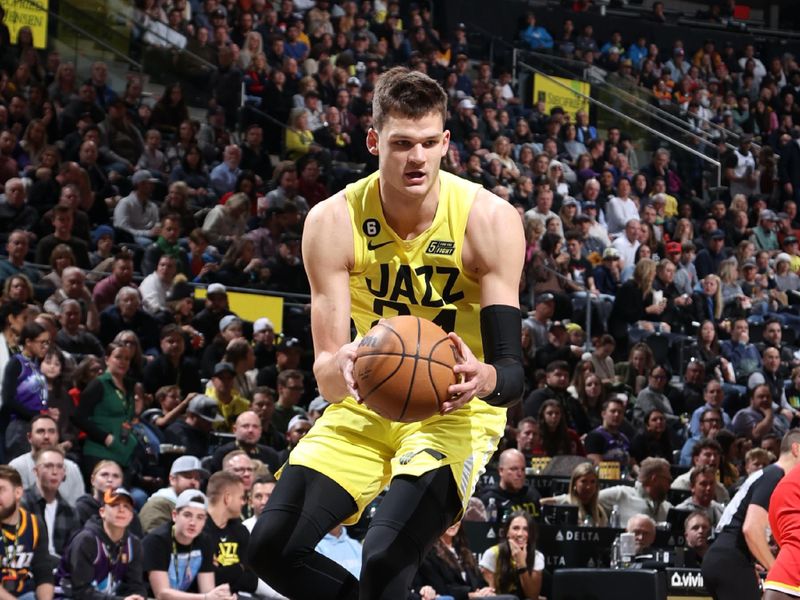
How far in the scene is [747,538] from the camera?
27.1ft

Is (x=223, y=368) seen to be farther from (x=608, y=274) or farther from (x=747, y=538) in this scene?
(x=608, y=274)

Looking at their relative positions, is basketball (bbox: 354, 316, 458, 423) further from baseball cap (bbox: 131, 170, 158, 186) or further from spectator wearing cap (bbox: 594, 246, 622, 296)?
spectator wearing cap (bbox: 594, 246, 622, 296)

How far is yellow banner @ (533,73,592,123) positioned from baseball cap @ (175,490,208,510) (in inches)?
568

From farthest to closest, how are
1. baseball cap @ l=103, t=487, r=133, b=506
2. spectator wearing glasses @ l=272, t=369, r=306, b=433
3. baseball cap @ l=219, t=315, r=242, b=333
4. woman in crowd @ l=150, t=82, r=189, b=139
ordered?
woman in crowd @ l=150, t=82, r=189, b=139, baseball cap @ l=219, t=315, r=242, b=333, spectator wearing glasses @ l=272, t=369, r=306, b=433, baseball cap @ l=103, t=487, r=133, b=506

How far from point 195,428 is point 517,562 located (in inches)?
127

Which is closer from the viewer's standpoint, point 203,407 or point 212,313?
point 203,407

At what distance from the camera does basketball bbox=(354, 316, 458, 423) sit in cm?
462

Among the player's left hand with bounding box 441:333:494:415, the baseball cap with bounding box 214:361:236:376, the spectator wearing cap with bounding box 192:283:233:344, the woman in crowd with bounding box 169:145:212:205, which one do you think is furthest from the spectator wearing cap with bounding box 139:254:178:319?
the player's left hand with bounding box 441:333:494:415

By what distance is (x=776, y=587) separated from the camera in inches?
286

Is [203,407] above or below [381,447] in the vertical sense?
below

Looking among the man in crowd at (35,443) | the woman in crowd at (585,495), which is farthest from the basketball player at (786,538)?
the man in crowd at (35,443)

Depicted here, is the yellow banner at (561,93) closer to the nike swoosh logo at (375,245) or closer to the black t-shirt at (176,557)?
the black t-shirt at (176,557)

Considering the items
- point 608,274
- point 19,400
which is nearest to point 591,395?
point 608,274

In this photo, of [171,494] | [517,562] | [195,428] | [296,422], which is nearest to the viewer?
[517,562]
